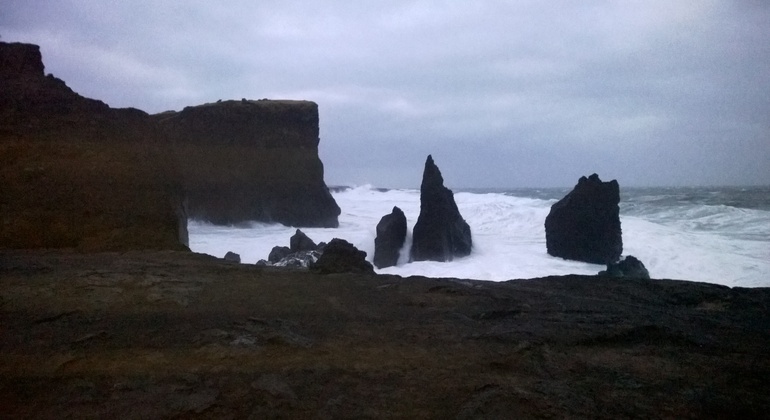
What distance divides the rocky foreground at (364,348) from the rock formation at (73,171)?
81.2 inches

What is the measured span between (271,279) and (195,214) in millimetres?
12784

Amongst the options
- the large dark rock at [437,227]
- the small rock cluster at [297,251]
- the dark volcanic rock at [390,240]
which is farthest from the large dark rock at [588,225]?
the small rock cluster at [297,251]

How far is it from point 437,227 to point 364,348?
37.1 feet

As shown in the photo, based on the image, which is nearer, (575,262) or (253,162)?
(575,262)

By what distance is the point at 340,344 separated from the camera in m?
2.58

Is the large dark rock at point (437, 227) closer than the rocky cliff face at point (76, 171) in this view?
No

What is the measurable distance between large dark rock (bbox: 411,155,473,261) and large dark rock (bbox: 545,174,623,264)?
2466mm

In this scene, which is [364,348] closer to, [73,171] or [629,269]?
[73,171]

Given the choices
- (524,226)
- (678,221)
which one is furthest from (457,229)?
(678,221)

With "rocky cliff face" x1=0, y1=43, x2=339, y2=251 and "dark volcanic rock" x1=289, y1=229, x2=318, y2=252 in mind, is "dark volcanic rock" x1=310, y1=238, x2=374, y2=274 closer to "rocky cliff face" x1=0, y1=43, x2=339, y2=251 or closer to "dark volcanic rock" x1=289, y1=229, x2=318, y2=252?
"rocky cliff face" x1=0, y1=43, x2=339, y2=251

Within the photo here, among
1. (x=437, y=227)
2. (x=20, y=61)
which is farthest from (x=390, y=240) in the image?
(x=20, y=61)

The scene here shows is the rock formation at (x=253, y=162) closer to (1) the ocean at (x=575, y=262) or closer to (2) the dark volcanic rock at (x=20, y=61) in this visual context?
(1) the ocean at (x=575, y=262)

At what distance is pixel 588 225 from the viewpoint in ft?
45.3

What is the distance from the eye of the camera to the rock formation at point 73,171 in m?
5.75
